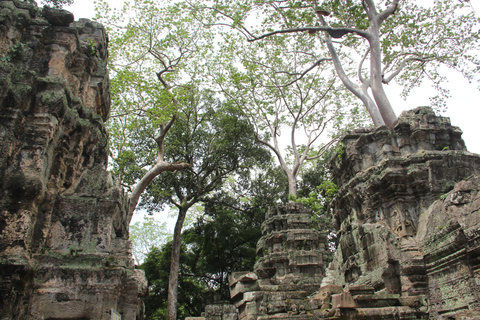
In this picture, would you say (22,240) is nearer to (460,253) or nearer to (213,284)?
(460,253)

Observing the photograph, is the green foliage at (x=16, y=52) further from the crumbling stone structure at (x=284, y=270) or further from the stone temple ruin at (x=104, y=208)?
the crumbling stone structure at (x=284, y=270)

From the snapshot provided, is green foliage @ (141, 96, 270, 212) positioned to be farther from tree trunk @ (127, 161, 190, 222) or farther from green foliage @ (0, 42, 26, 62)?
green foliage @ (0, 42, 26, 62)

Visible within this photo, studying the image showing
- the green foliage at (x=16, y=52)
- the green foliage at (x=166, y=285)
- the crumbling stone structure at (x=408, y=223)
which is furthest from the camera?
the green foliage at (x=166, y=285)

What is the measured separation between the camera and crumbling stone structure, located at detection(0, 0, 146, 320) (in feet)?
10.6

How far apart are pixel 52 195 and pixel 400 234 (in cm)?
565

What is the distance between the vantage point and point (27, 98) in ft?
12.9

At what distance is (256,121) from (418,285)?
17.3m

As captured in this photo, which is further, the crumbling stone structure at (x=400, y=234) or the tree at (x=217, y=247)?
the tree at (x=217, y=247)

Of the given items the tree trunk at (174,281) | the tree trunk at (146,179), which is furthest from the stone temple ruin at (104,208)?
the tree trunk at (174,281)

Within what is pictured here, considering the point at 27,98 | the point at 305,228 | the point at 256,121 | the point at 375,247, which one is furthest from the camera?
the point at 256,121

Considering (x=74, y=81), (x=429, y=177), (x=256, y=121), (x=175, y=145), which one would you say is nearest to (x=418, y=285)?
(x=429, y=177)

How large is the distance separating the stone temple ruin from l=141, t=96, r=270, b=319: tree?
12.4 meters

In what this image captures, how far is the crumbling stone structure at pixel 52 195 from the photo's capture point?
128 inches

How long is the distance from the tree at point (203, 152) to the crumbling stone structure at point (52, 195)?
14920 mm
